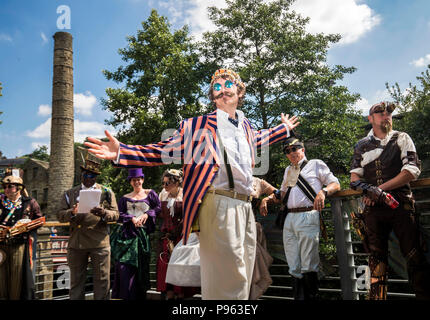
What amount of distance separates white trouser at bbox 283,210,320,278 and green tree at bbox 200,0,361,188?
1027 cm

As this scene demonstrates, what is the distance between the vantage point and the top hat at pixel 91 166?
443 cm

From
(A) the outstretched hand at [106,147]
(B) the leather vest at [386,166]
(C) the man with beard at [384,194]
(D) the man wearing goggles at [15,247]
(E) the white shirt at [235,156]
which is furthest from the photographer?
(D) the man wearing goggles at [15,247]

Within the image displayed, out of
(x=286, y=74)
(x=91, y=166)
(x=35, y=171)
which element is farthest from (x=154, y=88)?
(x=35, y=171)

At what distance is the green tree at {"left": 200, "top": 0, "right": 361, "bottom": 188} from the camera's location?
47.6ft

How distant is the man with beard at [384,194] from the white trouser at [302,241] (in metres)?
0.53

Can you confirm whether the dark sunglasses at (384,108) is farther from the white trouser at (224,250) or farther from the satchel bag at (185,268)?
the satchel bag at (185,268)

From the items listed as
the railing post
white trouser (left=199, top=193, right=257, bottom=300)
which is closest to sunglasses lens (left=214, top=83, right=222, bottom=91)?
white trouser (left=199, top=193, right=257, bottom=300)

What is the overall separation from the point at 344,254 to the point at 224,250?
195cm

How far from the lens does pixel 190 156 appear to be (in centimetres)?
221

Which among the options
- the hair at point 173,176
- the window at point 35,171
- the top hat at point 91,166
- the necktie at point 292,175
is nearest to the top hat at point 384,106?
the necktie at point 292,175

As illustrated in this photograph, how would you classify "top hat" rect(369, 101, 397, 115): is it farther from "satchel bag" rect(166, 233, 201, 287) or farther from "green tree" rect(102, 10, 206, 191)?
"green tree" rect(102, 10, 206, 191)
